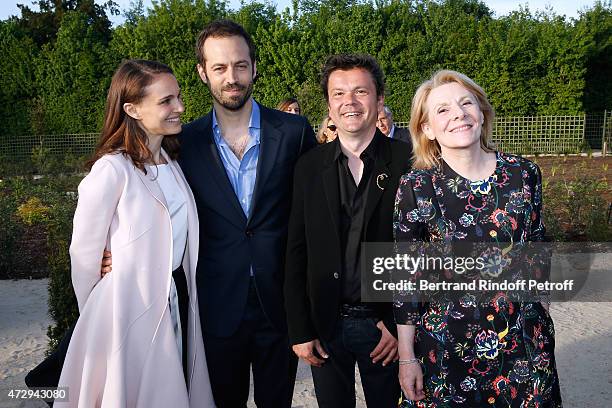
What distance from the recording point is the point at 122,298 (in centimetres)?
255

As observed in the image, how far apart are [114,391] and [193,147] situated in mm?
1250

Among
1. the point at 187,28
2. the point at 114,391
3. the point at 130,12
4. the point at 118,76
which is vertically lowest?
the point at 114,391

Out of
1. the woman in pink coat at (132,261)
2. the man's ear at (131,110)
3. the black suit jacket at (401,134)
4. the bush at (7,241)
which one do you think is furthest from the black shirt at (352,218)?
the bush at (7,241)

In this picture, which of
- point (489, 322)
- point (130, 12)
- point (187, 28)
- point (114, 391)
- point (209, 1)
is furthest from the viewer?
point (130, 12)

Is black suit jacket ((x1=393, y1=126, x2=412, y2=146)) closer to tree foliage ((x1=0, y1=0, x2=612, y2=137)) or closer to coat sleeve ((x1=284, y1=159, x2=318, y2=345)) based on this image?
coat sleeve ((x1=284, y1=159, x2=318, y2=345))

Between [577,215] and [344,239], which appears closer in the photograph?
[344,239]

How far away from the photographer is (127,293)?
258 cm

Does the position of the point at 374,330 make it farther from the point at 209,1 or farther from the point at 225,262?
the point at 209,1

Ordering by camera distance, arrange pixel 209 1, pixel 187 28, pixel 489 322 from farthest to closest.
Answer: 1. pixel 209 1
2. pixel 187 28
3. pixel 489 322

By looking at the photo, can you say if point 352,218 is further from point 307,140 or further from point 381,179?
point 307,140

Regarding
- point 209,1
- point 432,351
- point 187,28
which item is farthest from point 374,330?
point 209,1

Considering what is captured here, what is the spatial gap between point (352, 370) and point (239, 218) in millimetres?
926

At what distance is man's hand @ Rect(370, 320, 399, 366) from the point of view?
2662 mm

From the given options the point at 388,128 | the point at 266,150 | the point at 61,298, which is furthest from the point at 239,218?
the point at 388,128
